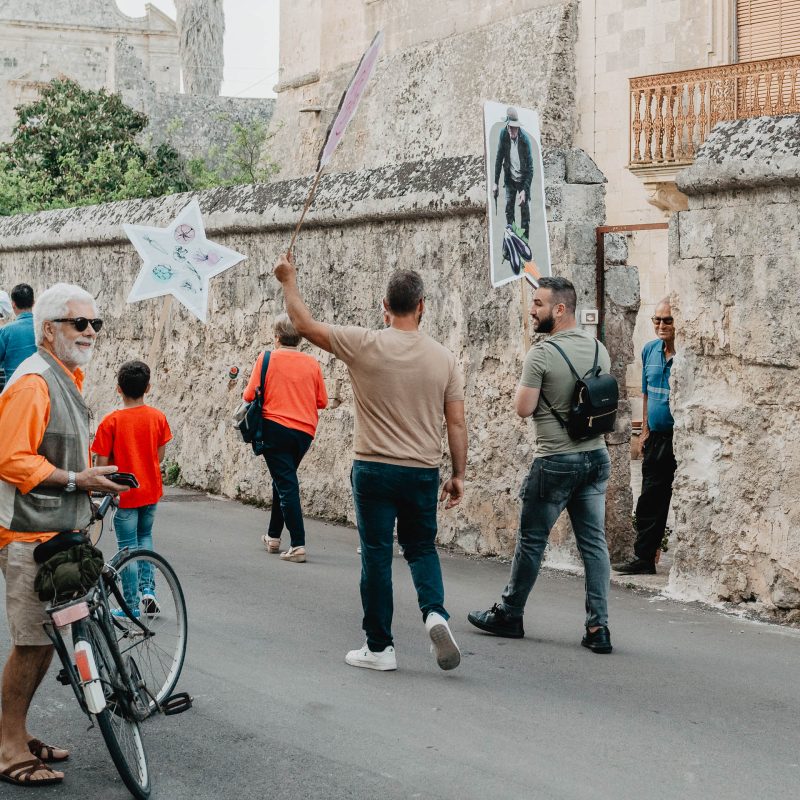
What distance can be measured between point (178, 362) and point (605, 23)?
12.7 meters

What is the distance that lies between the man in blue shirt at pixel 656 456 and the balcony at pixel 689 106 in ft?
31.1

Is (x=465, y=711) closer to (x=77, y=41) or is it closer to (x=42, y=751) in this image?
(x=42, y=751)

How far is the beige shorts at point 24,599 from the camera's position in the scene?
4.18 m

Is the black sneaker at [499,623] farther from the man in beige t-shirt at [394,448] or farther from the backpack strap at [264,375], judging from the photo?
the backpack strap at [264,375]

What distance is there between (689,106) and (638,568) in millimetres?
11251

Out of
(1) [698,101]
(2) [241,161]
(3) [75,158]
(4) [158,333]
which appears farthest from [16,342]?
(2) [241,161]

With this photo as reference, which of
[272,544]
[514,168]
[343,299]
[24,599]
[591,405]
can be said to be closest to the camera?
[24,599]

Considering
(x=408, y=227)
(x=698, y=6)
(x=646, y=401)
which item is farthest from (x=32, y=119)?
(x=646, y=401)

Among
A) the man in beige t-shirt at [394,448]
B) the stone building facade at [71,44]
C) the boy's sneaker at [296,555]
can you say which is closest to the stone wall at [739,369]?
the man in beige t-shirt at [394,448]

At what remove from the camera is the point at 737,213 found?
6.61 metres

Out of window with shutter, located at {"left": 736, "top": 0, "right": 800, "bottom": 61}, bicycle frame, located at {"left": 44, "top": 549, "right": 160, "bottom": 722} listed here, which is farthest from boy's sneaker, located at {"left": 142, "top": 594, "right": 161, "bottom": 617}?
window with shutter, located at {"left": 736, "top": 0, "right": 800, "bottom": 61}

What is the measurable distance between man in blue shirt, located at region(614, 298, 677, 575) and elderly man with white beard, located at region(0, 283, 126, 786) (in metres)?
4.11

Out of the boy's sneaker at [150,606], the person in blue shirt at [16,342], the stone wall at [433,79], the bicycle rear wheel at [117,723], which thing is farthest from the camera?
the stone wall at [433,79]

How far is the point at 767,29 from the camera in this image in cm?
1795
